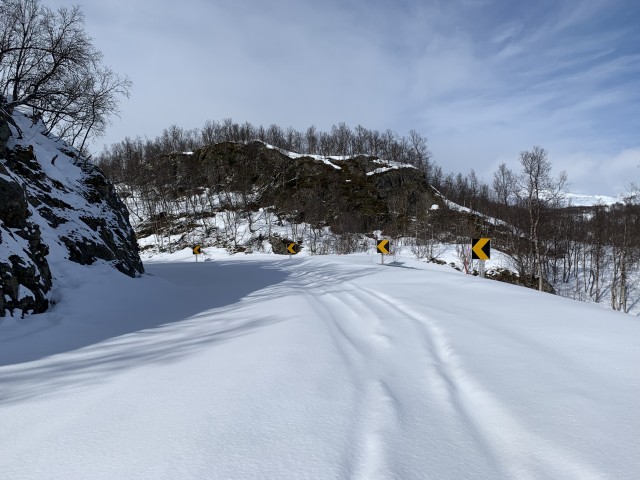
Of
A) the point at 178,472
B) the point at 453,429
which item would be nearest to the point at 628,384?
the point at 453,429

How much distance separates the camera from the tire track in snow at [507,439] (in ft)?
6.57

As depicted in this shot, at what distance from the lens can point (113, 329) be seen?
6309 mm

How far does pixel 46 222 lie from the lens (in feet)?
33.2

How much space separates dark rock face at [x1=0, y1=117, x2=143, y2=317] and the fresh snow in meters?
1.14

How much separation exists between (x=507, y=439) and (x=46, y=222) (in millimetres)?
12303

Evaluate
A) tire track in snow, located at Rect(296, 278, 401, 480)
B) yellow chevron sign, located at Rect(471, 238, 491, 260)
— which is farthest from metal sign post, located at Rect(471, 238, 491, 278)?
tire track in snow, located at Rect(296, 278, 401, 480)

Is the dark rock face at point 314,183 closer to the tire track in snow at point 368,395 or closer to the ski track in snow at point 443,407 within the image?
the tire track in snow at point 368,395

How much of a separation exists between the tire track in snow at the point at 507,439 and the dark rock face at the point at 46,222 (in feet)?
24.3

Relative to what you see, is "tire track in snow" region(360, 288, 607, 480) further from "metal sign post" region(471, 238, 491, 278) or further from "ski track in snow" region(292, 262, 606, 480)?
"metal sign post" region(471, 238, 491, 278)

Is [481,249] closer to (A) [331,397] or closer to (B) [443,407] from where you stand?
(B) [443,407]

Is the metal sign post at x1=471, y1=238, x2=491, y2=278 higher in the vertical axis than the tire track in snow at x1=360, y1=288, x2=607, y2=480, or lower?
higher

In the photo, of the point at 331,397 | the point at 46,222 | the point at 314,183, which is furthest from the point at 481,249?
the point at 314,183

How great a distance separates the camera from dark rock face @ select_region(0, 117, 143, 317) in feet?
22.9

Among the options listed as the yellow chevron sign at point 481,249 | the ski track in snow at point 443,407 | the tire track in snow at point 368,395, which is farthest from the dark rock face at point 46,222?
the yellow chevron sign at point 481,249
